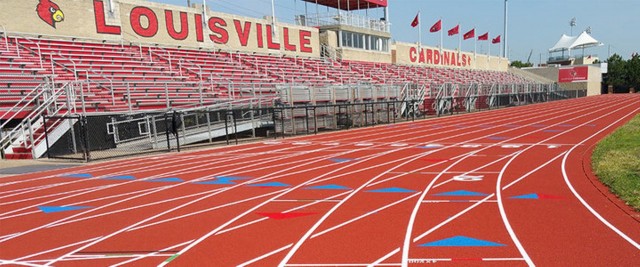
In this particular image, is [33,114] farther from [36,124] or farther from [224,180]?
[224,180]

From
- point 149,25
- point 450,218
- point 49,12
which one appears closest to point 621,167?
point 450,218

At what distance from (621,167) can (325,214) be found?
618cm

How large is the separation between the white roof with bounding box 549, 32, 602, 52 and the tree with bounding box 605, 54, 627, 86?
1438cm

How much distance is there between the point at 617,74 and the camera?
79812 mm

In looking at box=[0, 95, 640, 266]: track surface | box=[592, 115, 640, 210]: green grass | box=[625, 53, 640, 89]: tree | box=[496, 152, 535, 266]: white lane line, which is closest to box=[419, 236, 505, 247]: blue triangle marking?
box=[0, 95, 640, 266]: track surface

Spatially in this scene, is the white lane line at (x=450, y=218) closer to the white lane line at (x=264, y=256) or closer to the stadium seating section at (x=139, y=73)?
the white lane line at (x=264, y=256)

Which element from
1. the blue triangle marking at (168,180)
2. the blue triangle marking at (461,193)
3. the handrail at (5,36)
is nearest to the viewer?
the blue triangle marking at (461,193)

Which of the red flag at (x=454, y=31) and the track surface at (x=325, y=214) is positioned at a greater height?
the red flag at (x=454, y=31)

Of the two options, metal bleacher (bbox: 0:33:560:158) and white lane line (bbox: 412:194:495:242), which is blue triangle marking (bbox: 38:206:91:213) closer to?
white lane line (bbox: 412:194:495:242)

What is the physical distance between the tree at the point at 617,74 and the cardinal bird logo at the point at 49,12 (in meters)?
90.7

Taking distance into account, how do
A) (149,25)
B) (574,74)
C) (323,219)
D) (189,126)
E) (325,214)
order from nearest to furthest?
1. (323,219)
2. (325,214)
3. (189,126)
4. (149,25)
5. (574,74)

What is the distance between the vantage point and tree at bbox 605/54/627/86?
79.5 m

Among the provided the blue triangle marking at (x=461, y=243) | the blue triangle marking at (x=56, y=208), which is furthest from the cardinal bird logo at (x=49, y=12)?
the blue triangle marking at (x=461, y=243)

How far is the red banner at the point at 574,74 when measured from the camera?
71.0 m
